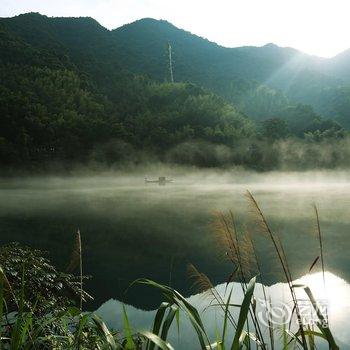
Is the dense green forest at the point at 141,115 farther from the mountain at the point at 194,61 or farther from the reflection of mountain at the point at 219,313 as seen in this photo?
the reflection of mountain at the point at 219,313

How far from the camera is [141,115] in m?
69.2

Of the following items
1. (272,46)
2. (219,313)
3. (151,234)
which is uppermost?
(272,46)

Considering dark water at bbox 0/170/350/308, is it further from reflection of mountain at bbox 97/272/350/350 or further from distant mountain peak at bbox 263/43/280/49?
distant mountain peak at bbox 263/43/280/49

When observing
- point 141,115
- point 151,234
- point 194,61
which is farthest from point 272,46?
point 151,234

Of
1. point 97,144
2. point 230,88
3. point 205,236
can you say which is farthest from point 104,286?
point 230,88

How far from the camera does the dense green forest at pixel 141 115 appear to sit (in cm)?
5728

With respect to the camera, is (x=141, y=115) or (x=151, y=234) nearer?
(x=151, y=234)

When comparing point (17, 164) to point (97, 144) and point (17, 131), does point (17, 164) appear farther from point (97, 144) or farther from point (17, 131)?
point (97, 144)

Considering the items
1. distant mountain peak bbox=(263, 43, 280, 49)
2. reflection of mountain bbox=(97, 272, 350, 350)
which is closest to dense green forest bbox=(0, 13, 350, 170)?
distant mountain peak bbox=(263, 43, 280, 49)

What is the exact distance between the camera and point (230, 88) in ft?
348

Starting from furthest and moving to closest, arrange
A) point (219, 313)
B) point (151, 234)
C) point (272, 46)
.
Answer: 1. point (272, 46)
2. point (151, 234)
3. point (219, 313)

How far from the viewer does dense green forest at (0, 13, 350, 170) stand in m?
57.3

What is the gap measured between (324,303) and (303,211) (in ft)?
75.7

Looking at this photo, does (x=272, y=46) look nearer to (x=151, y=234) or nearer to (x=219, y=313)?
(x=151, y=234)
